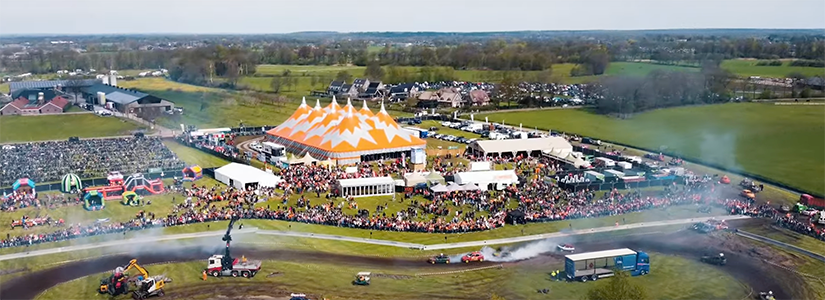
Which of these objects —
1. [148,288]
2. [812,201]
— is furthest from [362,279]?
[812,201]

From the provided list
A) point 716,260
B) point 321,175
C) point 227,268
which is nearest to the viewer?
point 227,268

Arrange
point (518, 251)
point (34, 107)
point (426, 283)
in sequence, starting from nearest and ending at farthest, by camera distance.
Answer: point (426, 283) → point (518, 251) → point (34, 107)

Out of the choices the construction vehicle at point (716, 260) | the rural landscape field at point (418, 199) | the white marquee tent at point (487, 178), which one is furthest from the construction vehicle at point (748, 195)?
the white marquee tent at point (487, 178)

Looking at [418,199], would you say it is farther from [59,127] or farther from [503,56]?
[503,56]

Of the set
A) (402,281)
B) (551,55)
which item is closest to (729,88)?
(551,55)

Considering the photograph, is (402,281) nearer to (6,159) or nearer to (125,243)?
(125,243)

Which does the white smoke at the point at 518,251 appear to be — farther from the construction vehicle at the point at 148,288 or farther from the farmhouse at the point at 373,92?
the farmhouse at the point at 373,92

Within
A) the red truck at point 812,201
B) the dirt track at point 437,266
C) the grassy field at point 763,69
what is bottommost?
the dirt track at point 437,266

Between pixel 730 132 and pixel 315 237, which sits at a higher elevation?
pixel 730 132
